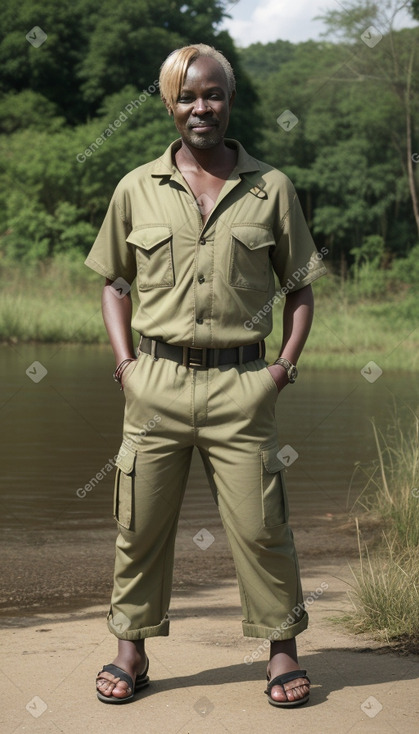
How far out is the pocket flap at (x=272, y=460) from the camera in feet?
11.5

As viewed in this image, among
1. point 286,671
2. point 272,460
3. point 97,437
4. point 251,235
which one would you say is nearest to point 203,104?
point 251,235

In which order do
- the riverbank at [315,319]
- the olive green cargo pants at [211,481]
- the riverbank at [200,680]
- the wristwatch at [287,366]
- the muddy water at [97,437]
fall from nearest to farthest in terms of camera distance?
the riverbank at [200,680] < the olive green cargo pants at [211,481] < the wristwatch at [287,366] < the muddy water at [97,437] < the riverbank at [315,319]

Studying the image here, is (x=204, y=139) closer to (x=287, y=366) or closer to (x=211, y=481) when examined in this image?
(x=287, y=366)

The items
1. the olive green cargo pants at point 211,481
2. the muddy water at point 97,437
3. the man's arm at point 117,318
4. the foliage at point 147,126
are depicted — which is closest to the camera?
the olive green cargo pants at point 211,481

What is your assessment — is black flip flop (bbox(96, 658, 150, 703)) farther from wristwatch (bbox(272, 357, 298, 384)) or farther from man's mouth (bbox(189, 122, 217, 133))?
man's mouth (bbox(189, 122, 217, 133))

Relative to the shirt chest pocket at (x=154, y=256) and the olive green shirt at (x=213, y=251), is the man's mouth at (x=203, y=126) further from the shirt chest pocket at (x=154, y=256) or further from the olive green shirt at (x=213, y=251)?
the shirt chest pocket at (x=154, y=256)

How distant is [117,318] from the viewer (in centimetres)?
377

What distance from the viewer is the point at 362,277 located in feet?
95.9

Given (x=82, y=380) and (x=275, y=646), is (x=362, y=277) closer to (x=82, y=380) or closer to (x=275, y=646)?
(x=82, y=380)

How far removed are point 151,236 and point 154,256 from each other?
6 cm

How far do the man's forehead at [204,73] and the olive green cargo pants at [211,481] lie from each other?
2.66 ft

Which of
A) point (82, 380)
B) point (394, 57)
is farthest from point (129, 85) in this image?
point (82, 380)

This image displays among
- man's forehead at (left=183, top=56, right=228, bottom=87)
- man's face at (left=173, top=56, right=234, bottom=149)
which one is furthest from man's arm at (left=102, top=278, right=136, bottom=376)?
man's forehead at (left=183, top=56, right=228, bottom=87)

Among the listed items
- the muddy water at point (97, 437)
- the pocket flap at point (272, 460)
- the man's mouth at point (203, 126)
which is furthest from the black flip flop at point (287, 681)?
the muddy water at point (97, 437)
